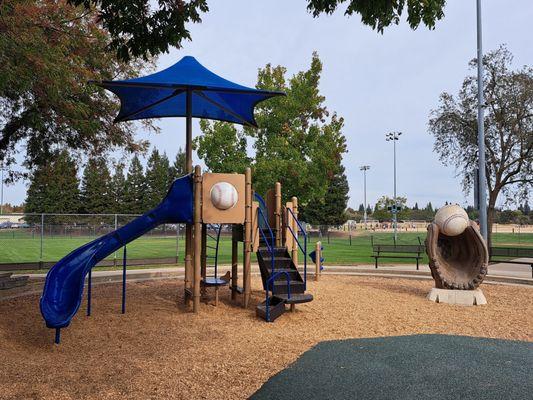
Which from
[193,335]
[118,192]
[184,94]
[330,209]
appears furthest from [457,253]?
[118,192]

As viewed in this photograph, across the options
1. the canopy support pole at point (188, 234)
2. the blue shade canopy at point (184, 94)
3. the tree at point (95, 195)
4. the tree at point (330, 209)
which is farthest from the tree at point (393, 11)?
the tree at point (95, 195)

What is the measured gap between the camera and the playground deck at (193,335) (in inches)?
181

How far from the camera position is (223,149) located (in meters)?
28.7

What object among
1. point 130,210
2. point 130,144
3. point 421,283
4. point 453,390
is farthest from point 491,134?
point 130,210

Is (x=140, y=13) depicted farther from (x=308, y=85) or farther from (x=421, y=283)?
(x=308, y=85)

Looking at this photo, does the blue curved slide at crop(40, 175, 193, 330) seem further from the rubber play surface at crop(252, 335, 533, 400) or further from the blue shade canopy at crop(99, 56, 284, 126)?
the rubber play surface at crop(252, 335, 533, 400)

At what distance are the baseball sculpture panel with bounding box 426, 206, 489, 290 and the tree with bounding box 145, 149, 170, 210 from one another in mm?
63528

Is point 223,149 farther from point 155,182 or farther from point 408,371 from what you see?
point 155,182

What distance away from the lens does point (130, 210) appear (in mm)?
69188

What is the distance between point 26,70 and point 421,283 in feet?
35.9

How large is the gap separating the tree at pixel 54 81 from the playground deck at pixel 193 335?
430 cm

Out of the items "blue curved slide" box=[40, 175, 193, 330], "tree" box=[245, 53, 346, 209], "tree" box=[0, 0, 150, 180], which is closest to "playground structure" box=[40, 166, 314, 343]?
"blue curved slide" box=[40, 175, 193, 330]

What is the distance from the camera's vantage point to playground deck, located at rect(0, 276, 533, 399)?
4586 mm

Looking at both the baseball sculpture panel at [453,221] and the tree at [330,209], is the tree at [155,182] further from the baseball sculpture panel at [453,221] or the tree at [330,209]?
the baseball sculpture panel at [453,221]
